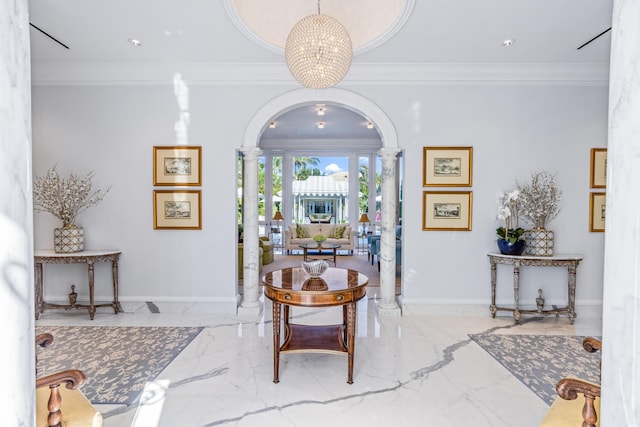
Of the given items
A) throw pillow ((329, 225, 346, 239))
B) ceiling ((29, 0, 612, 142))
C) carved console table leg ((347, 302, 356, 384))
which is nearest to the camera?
carved console table leg ((347, 302, 356, 384))

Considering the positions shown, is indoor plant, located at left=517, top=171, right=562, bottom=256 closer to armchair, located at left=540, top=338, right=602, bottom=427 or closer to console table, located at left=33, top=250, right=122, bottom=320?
armchair, located at left=540, top=338, right=602, bottom=427

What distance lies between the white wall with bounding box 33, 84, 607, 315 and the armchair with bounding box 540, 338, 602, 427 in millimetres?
2807

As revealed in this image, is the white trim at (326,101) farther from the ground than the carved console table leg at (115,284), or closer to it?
farther from the ground

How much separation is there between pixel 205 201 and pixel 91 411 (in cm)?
317

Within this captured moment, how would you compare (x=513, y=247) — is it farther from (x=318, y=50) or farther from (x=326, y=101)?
(x=318, y=50)

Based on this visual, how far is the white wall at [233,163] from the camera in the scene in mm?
4551

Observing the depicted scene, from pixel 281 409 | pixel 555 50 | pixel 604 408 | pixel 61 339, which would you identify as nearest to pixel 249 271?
pixel 61 339

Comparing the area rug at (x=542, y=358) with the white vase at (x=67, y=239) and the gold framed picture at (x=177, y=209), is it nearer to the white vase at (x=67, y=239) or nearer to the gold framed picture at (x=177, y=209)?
the gold framed picture at (x=177, y=209)

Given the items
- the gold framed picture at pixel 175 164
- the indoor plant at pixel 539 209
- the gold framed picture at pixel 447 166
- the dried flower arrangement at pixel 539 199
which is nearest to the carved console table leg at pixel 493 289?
the indoor plant at pixel 539 209

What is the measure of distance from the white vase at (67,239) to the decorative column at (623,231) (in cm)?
507

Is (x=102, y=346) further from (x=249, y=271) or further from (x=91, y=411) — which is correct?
(x=91, y=411)

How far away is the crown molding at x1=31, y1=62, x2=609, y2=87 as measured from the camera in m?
4.47

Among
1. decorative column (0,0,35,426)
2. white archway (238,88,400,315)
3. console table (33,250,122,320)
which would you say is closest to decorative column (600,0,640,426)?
decorative column (0,0,35,426)

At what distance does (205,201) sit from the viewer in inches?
182
